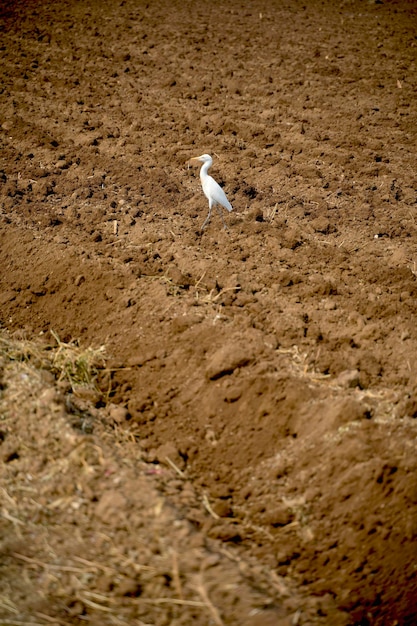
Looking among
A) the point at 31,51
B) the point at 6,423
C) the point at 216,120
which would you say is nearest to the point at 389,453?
the point at 6,423

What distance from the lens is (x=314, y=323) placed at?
442 cm

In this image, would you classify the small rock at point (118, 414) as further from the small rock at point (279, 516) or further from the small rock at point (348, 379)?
the small rock at point (348, 379)

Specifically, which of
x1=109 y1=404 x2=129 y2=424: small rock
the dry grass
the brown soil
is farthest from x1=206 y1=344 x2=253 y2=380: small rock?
the dry grass

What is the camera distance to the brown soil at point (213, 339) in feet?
9.39

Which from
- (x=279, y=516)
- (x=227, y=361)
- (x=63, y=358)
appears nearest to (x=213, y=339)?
(x=227, y=361)

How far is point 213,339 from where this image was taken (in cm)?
409

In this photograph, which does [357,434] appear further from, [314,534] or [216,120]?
[216,120]

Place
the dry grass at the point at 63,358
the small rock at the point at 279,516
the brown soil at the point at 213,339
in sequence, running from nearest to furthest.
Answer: the brown soil at the point at 213,339 → the small rock at the point at 279,516 → the dry grass at the point at 63,358

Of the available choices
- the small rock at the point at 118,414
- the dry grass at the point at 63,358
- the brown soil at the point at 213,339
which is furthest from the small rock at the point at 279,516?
the dry grass at the point at 63,358

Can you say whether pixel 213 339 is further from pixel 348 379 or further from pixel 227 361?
pixel 348 379

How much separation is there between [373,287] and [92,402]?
241cm

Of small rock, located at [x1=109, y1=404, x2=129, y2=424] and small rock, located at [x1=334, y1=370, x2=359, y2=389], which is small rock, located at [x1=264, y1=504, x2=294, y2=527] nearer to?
small rock, located at [x1=334, y1=370, x2=359, y2=389]

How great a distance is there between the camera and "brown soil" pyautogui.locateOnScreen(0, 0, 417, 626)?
2861 millimetres

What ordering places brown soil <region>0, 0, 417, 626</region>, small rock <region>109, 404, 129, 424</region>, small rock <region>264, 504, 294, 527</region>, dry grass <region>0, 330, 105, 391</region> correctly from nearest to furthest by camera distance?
brown soil <region>0, 0, 417, 626</region>
small rock <region>264, 504, 294, 527</region>
small rock <region>109, 404, 129, 424</region>
dry grass <region>0, 330, 105, 391</region>
